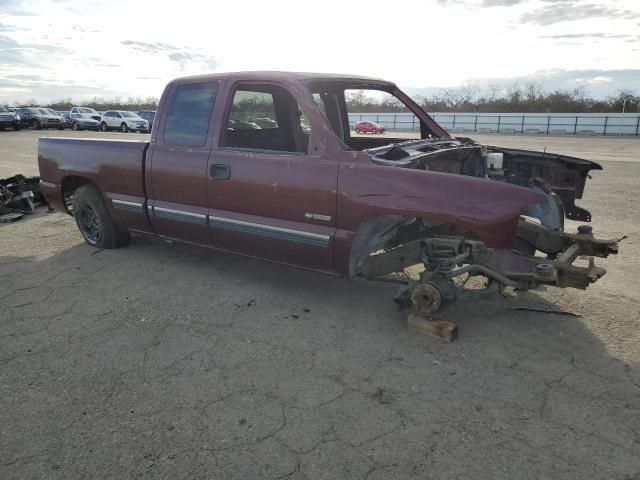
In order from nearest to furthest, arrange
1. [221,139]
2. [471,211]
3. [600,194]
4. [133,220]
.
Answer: [471,211], [221,139], [133,220], [600,194]

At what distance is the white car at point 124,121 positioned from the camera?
3316cm

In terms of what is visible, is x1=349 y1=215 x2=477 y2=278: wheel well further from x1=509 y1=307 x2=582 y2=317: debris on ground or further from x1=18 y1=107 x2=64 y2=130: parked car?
x1=18 y1=107 x2=64 y2=130: parked car

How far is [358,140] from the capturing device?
554cm

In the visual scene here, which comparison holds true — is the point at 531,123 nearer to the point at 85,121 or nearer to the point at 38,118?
the point at 85,121

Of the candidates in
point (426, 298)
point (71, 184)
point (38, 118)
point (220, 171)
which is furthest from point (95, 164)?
point (38, 118)

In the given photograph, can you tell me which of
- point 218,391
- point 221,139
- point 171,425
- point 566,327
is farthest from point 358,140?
point 171,425

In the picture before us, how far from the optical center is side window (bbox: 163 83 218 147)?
14.5ft

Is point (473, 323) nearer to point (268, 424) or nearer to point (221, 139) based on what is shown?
point (268, 424)

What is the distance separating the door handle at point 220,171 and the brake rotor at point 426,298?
1.83 m

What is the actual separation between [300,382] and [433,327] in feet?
3.65

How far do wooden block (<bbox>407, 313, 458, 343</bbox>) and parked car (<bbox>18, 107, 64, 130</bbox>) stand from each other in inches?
1508

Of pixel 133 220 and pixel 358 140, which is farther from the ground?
pixel 358 140

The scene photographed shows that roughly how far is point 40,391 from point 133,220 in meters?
2.46

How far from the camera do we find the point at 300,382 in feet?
10.1
